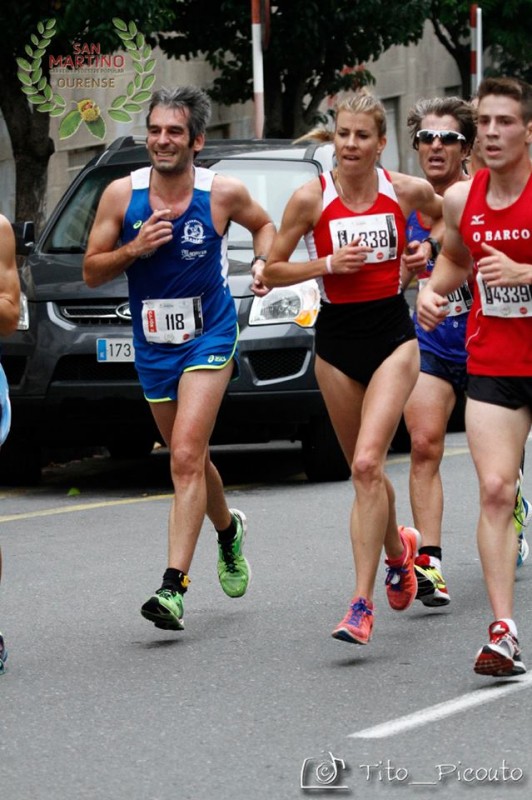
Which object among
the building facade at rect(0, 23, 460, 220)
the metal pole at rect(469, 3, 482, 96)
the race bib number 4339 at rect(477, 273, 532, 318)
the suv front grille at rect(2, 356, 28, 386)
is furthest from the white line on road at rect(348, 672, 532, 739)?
the metal pole at rect(469, 3, 482, 96)

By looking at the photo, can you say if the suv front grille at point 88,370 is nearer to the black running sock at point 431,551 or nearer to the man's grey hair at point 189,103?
the black running sock at point 431,551

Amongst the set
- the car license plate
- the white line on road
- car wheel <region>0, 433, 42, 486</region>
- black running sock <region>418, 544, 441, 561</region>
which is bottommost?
car wheel <region>0, 433, 42, 486</region>

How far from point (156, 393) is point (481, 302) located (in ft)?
5.03

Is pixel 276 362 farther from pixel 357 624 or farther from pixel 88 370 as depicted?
pixel 357 624

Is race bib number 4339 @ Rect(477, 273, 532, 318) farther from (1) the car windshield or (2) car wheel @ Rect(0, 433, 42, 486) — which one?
(2) car wheel @ Rect(0, 433, 42, 486)

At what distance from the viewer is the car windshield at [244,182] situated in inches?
476

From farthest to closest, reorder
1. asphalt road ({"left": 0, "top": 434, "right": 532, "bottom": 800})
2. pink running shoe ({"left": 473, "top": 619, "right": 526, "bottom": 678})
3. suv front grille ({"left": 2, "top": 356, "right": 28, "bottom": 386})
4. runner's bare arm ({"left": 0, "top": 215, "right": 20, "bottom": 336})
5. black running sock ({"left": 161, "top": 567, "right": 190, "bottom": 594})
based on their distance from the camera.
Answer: suv front grille ({"left": 2, "top": 356, "right": 28, "bottom": 386}), black running sock ({"left": 161, "top": 567, "right": 190, "bottom": 594}), runner's bare arm ({"left": 0, "top": 215, "right": 20, "bottom": 336}), pink running shoe ({"left": 473, "top": 619, "right": 526, "bottom": 678}), asphalt road ({"left": 0, "top": 434, "right": 532, "bottom": 800})

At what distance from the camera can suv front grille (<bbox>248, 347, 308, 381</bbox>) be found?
11.4 metres

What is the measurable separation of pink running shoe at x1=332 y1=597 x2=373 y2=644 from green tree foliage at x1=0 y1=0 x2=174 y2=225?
10146 mm

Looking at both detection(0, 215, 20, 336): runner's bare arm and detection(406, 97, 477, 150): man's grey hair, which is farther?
detection(406, 97, 477, 150): man's grey hair

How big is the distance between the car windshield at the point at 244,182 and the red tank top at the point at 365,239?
15.2 ft

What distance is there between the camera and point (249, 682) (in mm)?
6664

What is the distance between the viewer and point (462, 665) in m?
6.81

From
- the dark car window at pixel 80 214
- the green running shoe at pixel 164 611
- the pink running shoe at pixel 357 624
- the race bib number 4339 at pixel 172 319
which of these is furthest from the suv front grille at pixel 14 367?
the pink running shoe at pixel 357 624
